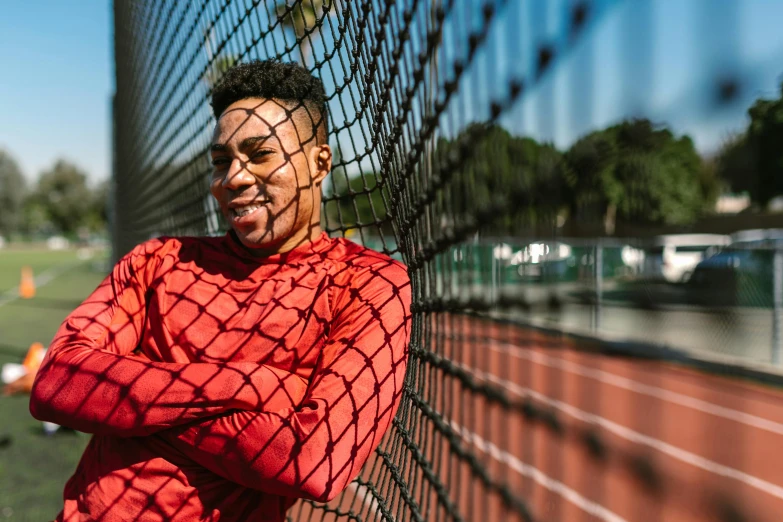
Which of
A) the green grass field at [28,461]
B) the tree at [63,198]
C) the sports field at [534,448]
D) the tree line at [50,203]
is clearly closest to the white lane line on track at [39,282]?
the green grass field at [28,461]

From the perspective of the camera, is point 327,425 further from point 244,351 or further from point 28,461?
point 28,461

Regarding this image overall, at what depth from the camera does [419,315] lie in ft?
4.82

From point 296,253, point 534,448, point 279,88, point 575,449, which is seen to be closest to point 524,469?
point 534,448

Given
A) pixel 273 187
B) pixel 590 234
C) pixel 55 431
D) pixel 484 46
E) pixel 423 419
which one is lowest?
pixel 55 431

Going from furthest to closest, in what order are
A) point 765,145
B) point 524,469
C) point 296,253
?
point 296,253
point 524,469
point 765,145

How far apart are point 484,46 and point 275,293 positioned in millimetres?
791

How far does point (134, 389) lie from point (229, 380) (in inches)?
7.7

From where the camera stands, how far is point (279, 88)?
158 centimetres

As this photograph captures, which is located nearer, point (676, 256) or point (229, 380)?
point (676, 256)

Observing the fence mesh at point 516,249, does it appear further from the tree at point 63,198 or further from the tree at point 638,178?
the tree at point 63,198

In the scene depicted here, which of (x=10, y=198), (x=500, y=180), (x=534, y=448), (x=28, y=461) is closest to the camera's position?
(x=500, y=180)

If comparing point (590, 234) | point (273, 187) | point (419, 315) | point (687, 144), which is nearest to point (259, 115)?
point (273, 187)

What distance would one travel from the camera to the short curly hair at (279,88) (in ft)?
5.20

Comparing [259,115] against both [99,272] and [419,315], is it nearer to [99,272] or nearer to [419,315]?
[419,315]
